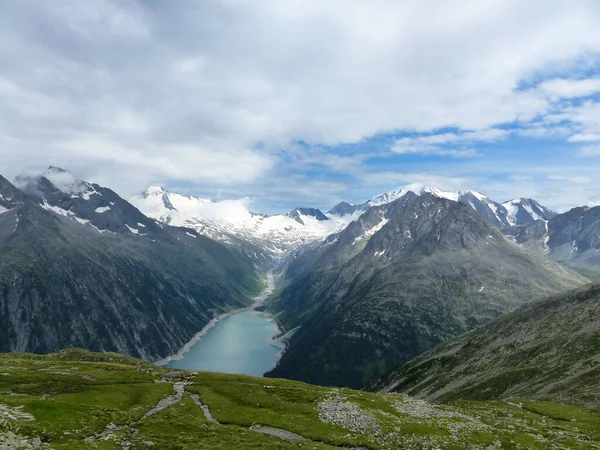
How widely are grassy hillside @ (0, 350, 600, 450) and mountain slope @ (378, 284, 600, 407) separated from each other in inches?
922

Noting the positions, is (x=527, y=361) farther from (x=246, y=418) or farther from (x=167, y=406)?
(x=167, y=406)

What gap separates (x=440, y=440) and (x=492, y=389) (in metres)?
73.3

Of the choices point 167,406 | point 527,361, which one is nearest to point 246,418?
point 167,406

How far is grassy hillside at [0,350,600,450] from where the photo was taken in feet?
170

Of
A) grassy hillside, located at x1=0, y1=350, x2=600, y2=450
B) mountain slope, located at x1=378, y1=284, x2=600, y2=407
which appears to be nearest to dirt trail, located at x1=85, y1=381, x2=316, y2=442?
grassy hillside, located at x1=0, y1=350, x2=600, y2=450

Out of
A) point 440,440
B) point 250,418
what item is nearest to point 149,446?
point 250,418

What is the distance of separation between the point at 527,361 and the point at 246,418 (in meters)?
99.0

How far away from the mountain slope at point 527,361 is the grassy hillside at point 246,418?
23.4 metres

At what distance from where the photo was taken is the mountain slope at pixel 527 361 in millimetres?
103812

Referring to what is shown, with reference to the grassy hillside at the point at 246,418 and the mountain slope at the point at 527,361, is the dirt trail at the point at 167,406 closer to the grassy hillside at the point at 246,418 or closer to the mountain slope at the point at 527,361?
the grassy hillside at the point at 246,418

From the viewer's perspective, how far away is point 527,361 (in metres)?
129

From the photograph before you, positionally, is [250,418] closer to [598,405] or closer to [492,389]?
[598,405]

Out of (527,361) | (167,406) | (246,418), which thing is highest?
(246,418)

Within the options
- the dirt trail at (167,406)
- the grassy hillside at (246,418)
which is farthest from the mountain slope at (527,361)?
the dirt trail at (167,406)
